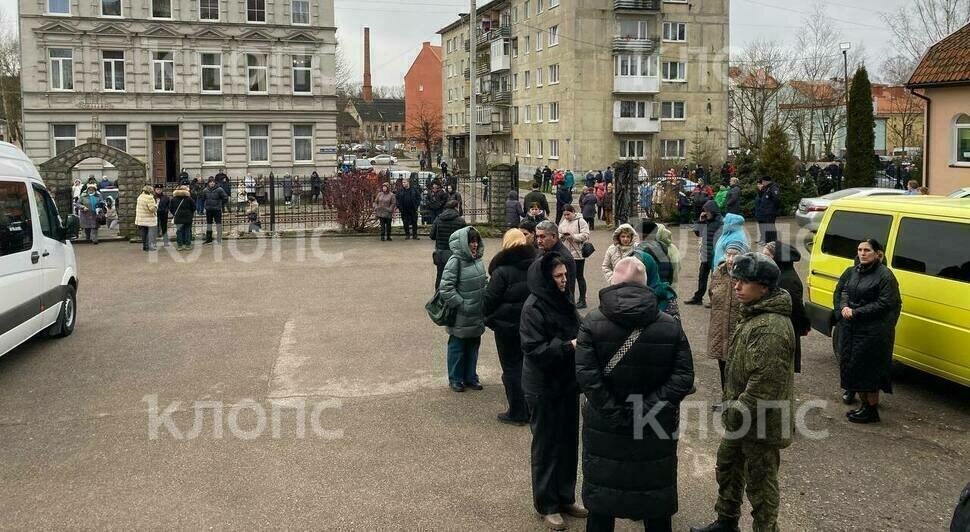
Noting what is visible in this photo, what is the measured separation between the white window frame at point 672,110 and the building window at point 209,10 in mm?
30324

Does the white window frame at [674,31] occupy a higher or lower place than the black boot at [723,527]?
higher

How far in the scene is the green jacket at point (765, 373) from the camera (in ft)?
16.3

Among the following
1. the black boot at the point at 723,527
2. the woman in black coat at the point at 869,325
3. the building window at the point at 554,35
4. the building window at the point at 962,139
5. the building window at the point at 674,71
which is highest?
the building window at the point at 554,35

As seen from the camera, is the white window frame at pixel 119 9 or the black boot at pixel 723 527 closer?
the black boot at pixel 723 527

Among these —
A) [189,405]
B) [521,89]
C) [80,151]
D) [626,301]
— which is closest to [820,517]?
[626,301]

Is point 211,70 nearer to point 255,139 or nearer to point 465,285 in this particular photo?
point 255,139

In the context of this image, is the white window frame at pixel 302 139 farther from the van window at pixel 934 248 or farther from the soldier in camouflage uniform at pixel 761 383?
the soldier in camouflage uniform at pixel 761 383

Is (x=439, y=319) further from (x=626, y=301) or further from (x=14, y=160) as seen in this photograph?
(x=14, y=160)

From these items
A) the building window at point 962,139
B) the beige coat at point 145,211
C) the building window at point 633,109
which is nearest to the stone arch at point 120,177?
the beige coat at point 145,211

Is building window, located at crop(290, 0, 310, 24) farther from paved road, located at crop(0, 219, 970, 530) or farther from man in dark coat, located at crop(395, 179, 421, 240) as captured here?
paved road, located at crop(0, 219, 970, 530)

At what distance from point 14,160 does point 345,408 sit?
18.7 ft

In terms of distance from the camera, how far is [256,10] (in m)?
39.8

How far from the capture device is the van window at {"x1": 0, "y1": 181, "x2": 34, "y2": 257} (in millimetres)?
9414

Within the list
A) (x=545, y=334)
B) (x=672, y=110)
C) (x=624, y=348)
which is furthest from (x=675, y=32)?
(x=624, y=348)
